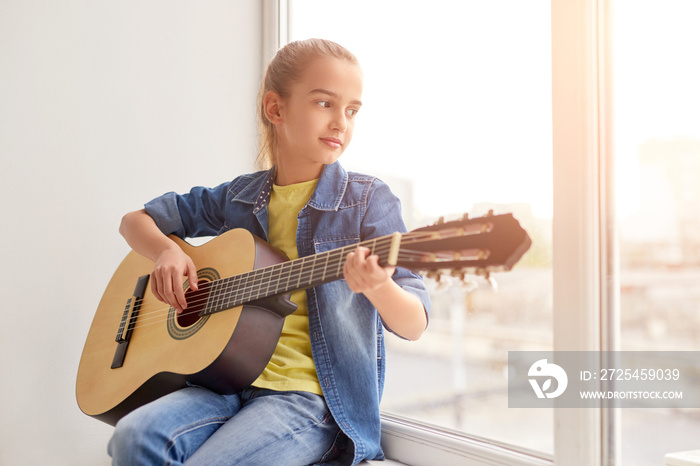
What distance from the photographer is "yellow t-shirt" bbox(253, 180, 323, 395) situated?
116 centimetres

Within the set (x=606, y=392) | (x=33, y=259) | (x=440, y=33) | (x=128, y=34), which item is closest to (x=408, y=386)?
(x=606, y=392)

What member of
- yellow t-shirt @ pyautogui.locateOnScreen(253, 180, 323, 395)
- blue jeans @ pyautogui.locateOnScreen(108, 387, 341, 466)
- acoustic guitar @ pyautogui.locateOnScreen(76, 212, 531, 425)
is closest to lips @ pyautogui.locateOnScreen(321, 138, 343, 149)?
yellow t-shirt @ pyautogui.locateOnScreen(253, 180, 323, 395)

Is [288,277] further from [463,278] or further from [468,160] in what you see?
[468,160]

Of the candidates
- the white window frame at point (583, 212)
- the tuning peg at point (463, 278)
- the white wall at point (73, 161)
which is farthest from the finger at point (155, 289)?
the white window frame at point (583, 212)

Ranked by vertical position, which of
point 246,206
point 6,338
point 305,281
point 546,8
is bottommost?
point 6,338

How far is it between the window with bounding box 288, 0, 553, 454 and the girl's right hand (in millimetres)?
550

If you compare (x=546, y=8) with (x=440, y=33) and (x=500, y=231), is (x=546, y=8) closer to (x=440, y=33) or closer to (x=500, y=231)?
(x=440, y=33)

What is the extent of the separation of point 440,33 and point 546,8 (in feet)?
0.96

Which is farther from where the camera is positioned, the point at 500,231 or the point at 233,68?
the point at 233,68

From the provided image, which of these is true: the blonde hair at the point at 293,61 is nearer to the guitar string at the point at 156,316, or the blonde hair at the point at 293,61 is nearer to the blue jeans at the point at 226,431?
the guitar string at the point at 156,316

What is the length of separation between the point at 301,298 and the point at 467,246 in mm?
522

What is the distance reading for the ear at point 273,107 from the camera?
4.35 ft

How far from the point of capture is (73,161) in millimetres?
1598

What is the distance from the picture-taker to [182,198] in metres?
1.43
